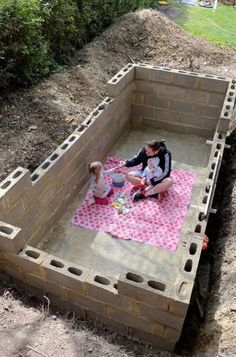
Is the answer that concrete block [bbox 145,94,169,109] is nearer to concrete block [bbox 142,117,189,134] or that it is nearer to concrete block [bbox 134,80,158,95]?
concrete block [bbox 134,80,158,95]

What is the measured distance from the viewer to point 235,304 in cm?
335

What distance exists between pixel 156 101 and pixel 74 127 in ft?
5.32

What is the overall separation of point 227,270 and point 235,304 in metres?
0.57

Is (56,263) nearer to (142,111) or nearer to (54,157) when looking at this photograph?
(54,157)

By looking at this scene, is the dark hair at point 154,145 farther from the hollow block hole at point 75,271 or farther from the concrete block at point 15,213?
the hollow block hole at point 75,271

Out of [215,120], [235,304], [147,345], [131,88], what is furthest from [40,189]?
[215,120]

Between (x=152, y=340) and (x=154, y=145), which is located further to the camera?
(x=154, y=145)

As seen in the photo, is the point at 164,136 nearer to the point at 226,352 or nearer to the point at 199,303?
the point at 199,303

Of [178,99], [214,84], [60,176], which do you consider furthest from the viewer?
[178,99]

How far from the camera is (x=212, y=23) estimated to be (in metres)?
13.1

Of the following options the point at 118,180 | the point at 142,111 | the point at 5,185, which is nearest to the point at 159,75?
the point at 142,111

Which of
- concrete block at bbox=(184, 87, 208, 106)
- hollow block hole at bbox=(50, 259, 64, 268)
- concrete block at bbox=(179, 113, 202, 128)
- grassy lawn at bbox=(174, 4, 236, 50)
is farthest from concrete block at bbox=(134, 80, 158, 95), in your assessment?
grassy lawn at bbox=(174, 4, 236, 50)

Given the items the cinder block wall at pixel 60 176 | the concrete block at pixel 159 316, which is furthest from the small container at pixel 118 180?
the concrete block at pixel 159 316

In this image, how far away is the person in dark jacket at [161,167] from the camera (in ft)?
15.8
